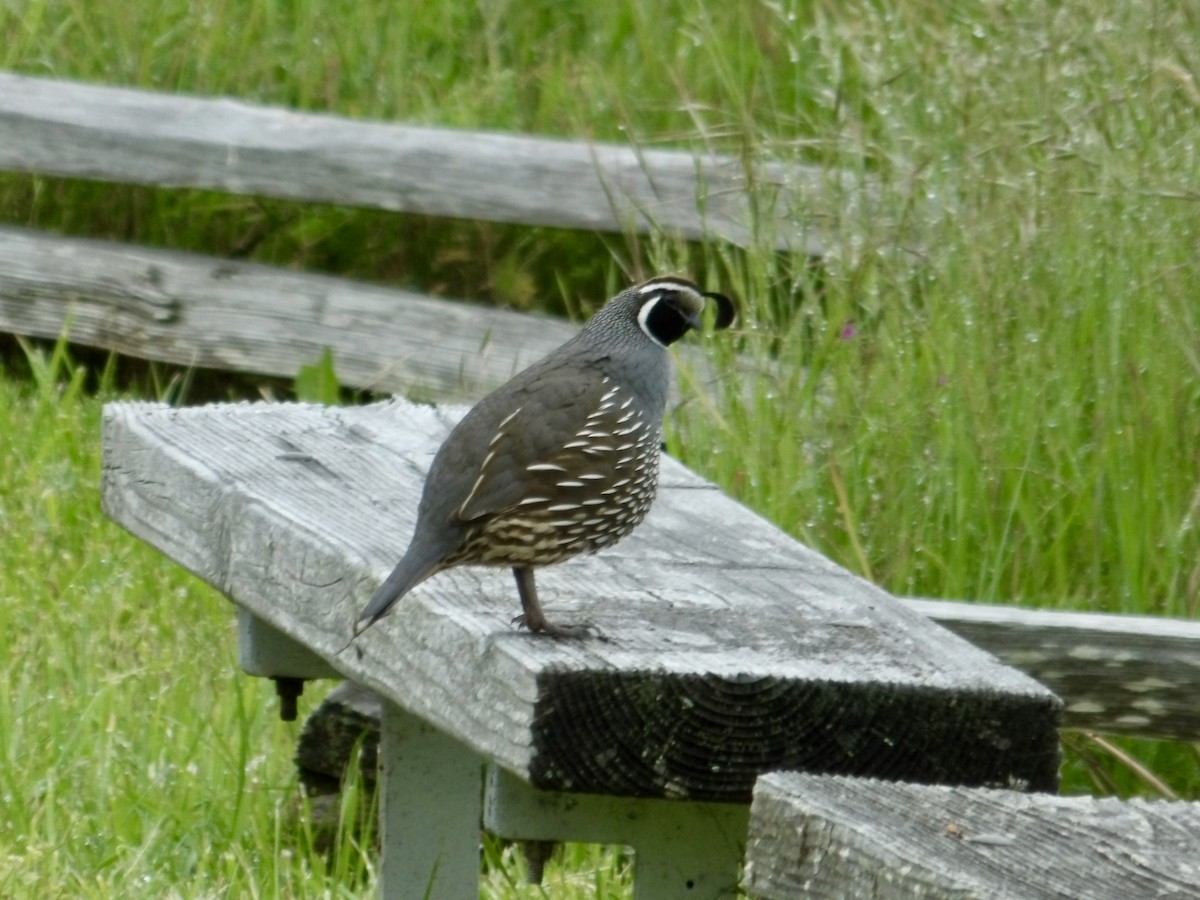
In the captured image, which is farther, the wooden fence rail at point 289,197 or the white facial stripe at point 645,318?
the wooden fence rail at point 289,197

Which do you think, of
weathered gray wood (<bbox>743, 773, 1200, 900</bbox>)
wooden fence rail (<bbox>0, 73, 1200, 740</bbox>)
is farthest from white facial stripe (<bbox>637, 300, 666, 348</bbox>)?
wooden fence rail (<bbox>0, 73, 1200, 740</bbox>)

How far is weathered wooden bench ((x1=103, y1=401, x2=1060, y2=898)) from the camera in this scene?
2.30 metres

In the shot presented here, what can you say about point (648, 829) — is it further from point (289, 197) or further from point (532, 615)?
point (289, 197)

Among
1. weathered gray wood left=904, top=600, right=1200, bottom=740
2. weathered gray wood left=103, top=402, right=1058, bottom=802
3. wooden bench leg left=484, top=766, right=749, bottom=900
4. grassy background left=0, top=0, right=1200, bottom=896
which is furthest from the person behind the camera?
grassy background left=0, top=0, right=1200, bottom=896

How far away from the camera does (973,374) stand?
4.38 meters

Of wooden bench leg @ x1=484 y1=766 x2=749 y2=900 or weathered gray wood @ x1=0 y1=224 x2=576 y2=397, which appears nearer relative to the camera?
wooden bench leg @ x1=484 y1=766 x2=749 y2=900

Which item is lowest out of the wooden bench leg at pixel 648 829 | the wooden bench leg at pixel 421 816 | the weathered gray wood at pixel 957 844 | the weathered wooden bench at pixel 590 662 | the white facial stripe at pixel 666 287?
the wooden bench leg at pixel 421 816

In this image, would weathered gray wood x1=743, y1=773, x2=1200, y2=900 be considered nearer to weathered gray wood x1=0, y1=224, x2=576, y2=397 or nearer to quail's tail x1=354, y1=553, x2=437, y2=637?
quail's tail x1=354, y1=553, x2=437, y2=637

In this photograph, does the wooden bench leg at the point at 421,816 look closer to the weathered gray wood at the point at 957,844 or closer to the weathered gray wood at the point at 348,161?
the weathered gray wood at the point at 957,844

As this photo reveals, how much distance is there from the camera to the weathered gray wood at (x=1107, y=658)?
10.7 ft

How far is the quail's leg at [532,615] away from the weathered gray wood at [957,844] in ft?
1.51

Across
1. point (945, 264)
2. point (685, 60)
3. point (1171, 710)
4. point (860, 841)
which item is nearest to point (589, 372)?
point (1171, 710)

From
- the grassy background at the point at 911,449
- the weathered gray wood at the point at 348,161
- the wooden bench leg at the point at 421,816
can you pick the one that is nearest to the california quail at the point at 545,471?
the wooden bench leg at the point at 421,816

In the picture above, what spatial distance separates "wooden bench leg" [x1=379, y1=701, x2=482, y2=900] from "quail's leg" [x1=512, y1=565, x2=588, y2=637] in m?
0.52
